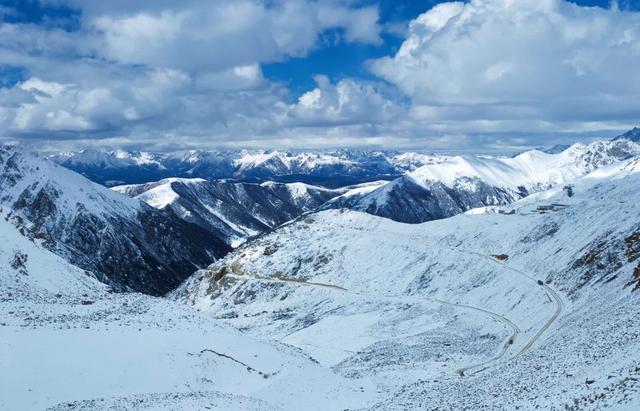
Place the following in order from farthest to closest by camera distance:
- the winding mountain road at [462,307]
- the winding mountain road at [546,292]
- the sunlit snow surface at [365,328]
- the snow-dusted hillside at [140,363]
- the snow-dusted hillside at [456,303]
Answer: the winding mountain road at [546,292]
the winding mountain road at [462,307]
the snow-dusted hillside at [456,303]
the sunlit snow surface at [365,328]
the snow-dusted hillside at [140,363]

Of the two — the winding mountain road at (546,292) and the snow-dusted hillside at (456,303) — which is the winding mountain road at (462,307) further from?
the winding mountain road at (546,292)

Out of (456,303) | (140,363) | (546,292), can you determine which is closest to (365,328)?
(456,303)

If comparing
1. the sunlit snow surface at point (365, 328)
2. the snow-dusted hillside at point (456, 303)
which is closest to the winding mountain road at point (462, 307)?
the snow-dusted hillside at point (456, 303)

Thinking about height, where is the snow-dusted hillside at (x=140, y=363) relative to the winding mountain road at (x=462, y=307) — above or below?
above

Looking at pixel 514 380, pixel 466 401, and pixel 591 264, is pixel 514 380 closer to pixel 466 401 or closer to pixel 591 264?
pixel 466 401

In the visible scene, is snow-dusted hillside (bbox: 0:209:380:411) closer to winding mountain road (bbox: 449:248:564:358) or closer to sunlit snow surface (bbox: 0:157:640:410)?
sunlit snow surface (bbox: 0:157:640:410)

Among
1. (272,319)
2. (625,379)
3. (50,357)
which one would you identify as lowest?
(272,319)

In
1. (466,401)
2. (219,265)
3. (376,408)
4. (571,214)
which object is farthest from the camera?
(219,265)

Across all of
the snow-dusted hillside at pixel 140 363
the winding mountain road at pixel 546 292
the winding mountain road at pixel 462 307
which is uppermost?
the snow-dusted hillside at pixel 140 363

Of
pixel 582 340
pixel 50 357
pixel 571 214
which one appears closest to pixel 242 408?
pixel 50 357
